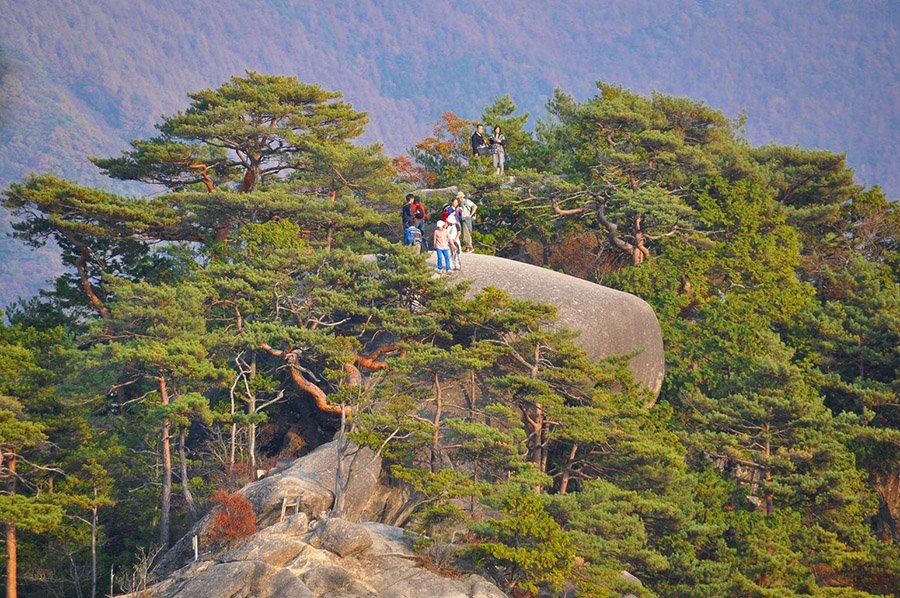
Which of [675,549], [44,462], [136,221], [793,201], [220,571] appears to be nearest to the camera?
[220,571]

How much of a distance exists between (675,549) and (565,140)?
17.9m

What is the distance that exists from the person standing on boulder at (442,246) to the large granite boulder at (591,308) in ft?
1.18

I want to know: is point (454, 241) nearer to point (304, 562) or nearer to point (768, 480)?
point (768, 480)

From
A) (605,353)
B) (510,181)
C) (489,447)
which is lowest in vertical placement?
(489,447)

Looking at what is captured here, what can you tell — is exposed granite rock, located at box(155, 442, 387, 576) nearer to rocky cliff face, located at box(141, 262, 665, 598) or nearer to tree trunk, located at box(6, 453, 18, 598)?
rocky cliff face, located at box(141, 262, 665, 598)

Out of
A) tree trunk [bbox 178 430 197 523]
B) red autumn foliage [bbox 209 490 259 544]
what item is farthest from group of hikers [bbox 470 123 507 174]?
red autumn foliage [bbox 209 490 259 544]

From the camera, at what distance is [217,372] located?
31.2 m

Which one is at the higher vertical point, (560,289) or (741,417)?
(560,289)

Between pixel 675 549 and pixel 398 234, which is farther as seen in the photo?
pixel 398 234

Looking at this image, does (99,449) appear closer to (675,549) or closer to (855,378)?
(675,549)

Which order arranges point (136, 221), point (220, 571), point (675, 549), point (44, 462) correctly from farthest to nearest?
point (136, 221) < point (44, 462) < point (675, 549) < point (220, 571)

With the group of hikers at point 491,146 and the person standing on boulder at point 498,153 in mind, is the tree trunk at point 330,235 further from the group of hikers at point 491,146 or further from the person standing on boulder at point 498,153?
the person standing on boulder at point 498,153

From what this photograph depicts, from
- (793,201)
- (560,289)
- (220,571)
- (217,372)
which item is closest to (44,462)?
(217,372)

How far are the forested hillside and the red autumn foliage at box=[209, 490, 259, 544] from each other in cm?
6
